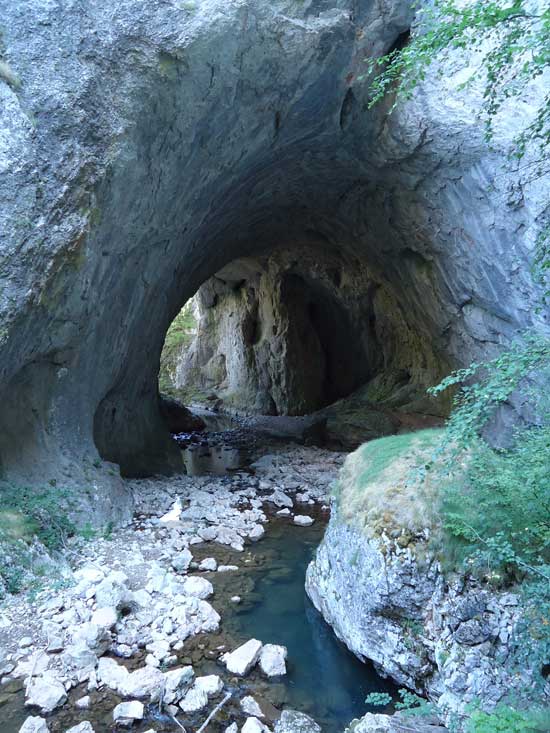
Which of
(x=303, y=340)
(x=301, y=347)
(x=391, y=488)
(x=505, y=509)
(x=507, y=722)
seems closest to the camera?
(x=507, y=722)

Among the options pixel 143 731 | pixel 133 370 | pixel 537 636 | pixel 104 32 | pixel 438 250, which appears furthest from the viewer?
pixel 133 370

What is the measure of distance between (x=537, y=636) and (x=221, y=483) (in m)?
8.40

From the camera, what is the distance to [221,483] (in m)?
11.1

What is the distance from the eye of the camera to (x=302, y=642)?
16.3 ft

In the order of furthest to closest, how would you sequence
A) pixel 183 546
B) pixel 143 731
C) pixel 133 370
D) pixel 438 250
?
1. pixel 133 370
2. pixel 438 250
3. pixel 183 546
4. pixel 143 731

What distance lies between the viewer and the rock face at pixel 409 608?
349cm

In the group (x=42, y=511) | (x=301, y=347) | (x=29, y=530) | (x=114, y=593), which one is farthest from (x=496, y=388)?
(x=301, y=347)

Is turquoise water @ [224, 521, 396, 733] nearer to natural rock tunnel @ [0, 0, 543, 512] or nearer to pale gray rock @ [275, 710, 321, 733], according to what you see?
pale gray rock @ [275, 710, 321, 733]

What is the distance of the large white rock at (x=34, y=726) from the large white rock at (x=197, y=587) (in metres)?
2.15

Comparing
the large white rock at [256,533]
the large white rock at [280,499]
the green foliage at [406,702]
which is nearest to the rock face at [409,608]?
the green foliage at [406,702]

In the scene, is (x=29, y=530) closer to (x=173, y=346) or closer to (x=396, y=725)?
(x=396, y=725)

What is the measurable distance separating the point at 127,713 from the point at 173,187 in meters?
7.18

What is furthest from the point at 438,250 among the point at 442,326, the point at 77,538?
the point at 77,538

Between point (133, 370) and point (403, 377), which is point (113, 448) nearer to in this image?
point (133, 370)
